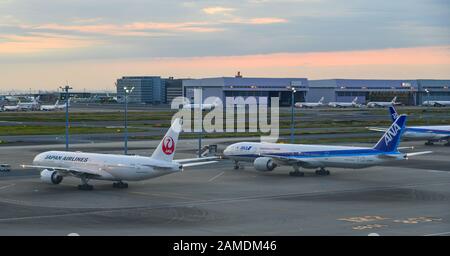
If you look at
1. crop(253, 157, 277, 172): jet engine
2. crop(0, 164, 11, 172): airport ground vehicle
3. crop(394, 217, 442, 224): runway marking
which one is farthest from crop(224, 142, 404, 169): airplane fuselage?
crop(0, 164, 11, 172): airport ground vehicle

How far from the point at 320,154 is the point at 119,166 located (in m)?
23.3

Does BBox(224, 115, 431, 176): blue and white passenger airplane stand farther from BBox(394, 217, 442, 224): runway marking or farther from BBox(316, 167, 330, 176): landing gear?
BBox(394, 217, 442, 224): runway marking

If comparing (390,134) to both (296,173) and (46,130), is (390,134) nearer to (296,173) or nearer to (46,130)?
(296,173)

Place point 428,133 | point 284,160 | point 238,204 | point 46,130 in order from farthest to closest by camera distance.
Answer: point 46,130
point 428,133
point 284,160
point 238,204

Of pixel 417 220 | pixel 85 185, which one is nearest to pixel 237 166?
pixel 85 185

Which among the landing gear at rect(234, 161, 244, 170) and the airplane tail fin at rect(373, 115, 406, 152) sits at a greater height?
the airplane tail fin at rect(373, 115, 406, 152)

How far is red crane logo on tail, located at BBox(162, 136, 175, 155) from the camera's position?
6088 centimetres

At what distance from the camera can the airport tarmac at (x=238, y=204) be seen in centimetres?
4241

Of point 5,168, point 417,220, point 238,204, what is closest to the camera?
point 417,220

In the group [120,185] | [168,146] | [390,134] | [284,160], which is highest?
[390,134]

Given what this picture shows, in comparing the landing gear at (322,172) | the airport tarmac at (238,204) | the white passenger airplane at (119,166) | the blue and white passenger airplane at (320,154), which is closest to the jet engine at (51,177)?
the white passenger airplane at (119,166)

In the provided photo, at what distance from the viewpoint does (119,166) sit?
6112 cm

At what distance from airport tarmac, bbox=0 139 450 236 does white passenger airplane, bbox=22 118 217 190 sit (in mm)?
1264
